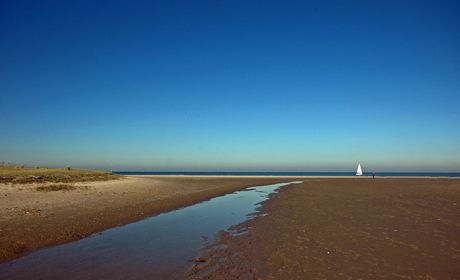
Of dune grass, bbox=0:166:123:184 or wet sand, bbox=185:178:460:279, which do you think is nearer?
wet sand, bbox=185:178:460:279

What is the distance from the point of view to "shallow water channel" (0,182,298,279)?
6.28m

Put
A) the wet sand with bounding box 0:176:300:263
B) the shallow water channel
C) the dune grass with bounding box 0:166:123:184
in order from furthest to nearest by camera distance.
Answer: the dune grass with bounding box 0:166:123:184
the wet sand with bounding box 0:176:300:263
the shallow water channel

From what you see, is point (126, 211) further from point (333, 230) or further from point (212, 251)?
point (333, 230)

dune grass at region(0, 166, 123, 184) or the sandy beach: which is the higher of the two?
dune grass at region(0, 166, 123, 184)

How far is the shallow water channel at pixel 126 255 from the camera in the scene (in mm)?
6277

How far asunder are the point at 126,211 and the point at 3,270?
26.9ft

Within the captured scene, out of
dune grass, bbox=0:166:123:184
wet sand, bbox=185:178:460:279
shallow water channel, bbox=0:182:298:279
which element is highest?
dune grass, bbox=0:166:123:184

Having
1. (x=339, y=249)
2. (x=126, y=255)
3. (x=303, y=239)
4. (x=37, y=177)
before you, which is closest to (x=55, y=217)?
(x=126, y=255)

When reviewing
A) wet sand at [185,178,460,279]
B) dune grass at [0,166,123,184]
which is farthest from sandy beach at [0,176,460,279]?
dune grass at [0,166,123,184]

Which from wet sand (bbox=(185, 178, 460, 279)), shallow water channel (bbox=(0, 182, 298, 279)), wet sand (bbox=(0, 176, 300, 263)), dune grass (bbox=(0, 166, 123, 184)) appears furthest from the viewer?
dune grass (bbox=(0, 166, 123, 184))

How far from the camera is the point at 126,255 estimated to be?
7.77 m

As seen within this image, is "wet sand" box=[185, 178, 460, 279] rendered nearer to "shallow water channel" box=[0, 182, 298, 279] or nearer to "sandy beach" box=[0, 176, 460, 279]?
"sandy beach" box=[0, 176, 460, 279]

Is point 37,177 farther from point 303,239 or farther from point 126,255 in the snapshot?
point 303,239

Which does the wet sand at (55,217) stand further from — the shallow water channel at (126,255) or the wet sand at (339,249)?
the wet sand at (339,249)
